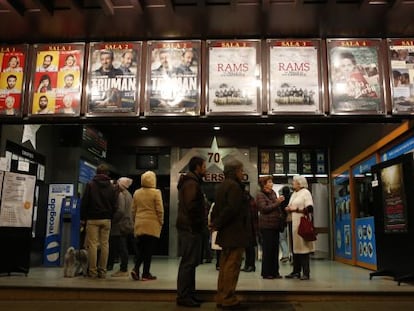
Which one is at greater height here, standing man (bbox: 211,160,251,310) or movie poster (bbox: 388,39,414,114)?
movie poster (bbox: 388,39,414,114)

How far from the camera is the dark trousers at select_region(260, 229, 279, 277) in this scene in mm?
6270

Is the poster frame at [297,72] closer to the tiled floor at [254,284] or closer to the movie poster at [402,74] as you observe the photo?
the movie poster at [402,74]

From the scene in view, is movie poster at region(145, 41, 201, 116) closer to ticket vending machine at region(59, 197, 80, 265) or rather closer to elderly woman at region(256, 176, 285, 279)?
elderly woman at region(256, 176, 285, 279)

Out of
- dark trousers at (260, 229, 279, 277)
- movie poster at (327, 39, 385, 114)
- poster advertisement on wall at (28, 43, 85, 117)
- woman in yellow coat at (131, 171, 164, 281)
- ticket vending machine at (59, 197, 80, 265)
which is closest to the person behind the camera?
movie poster at (327, 39, 385, 114)

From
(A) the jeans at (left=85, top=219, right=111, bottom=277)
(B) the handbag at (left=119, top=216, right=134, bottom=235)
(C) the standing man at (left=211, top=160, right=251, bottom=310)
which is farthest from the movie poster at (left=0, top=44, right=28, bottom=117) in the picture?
(C) the standing man at (left=211, top=160, right=251, bottom=310)

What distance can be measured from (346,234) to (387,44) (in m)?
5.28

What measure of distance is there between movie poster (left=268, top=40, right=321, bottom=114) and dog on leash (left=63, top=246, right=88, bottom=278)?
3.43 metres

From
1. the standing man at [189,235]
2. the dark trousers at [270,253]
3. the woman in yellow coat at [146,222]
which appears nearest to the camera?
the standing man at [189,235]

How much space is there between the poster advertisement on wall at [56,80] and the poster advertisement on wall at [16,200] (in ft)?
5.64

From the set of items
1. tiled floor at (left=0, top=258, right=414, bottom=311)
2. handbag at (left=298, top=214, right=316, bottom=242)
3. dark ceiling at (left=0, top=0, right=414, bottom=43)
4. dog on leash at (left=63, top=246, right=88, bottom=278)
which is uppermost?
dark ceiling at (left=0, top=0, right=414, bottom=43)

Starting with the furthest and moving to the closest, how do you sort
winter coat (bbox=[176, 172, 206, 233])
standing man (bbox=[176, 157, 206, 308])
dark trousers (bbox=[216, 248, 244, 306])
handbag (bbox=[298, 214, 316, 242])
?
handbag (bbox=[298, 214, 316, 242]) → winter coat (bbox=[176, 172, 206, 233]) → standing man (bbox=[176, 157, 206, 308]) → dark trousers (bbox=[216, 248, 244, 306])

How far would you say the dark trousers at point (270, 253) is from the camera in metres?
6.27

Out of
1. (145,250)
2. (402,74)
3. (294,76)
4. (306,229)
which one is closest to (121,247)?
(145,250)

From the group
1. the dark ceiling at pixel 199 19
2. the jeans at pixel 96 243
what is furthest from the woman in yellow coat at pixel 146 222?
the dark ceiling at pixel 199 19
